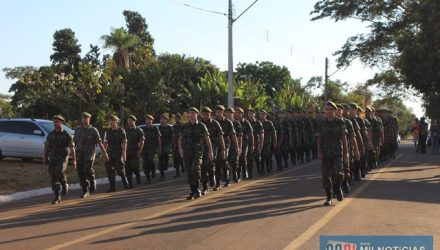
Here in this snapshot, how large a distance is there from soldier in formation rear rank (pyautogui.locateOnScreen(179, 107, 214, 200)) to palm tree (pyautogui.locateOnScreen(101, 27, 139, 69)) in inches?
1126

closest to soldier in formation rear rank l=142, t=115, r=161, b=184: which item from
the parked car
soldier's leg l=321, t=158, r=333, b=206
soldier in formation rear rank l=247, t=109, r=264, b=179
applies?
soldier in formation rear rank l=247, t=109, r=264, b=179

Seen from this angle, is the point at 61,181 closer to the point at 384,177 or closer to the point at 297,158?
the point at 384,177

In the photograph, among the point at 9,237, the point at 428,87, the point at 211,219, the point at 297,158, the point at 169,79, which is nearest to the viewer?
the point at 9,237

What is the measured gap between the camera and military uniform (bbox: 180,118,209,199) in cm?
1123

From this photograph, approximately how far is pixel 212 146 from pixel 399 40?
2284cm

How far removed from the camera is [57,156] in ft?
38.2

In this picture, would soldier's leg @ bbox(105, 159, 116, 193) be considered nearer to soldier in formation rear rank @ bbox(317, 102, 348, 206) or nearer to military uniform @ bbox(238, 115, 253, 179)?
military uniform @ bbox(238, 115, 253, 179)

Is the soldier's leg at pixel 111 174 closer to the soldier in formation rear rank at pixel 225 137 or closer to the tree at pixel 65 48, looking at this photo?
Result: the soldier in formation rear rank at pixel 225 137

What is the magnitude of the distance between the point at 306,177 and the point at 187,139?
487 centimetres

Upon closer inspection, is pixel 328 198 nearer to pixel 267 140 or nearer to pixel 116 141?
pixel 116 141

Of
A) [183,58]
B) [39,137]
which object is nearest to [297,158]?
[39,137]

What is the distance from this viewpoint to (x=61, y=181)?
1171 cm

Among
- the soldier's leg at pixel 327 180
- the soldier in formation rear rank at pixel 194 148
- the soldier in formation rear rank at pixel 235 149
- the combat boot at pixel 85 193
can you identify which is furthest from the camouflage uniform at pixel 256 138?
the soldier's leg at pixel 327 180

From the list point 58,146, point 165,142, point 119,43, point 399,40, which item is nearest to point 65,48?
point 119,43
